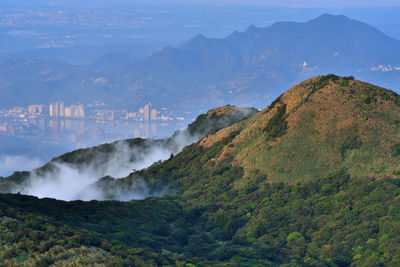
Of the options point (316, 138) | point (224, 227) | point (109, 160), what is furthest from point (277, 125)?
point (109, 160)

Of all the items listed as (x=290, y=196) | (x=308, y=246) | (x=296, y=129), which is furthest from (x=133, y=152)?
(x=308, y=246)

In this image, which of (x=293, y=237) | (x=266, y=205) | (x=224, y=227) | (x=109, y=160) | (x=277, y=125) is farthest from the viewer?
(x=109, y=160)

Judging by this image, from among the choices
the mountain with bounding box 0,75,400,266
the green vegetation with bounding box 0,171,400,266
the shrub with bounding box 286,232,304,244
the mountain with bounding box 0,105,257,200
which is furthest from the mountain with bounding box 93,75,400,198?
the mountain with bounding box 0,105,257,200

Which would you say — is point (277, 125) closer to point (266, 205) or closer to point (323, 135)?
point (323, 135)

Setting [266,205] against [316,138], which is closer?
[266,205]

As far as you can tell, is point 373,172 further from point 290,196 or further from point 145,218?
point 145,218

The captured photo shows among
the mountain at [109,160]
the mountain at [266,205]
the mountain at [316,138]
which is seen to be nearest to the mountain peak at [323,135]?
the mountain at [316,138]

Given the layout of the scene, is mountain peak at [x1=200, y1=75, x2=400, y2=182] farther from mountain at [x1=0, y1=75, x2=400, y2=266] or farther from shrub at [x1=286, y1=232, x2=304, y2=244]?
shrub at [x1=286, y1=232, x2=304, y2=244]

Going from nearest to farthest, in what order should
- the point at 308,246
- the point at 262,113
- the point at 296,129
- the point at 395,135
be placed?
1. the point at 308,246
2. the point at 395,135
3. the point at 296,129
4. the point at 262,113
